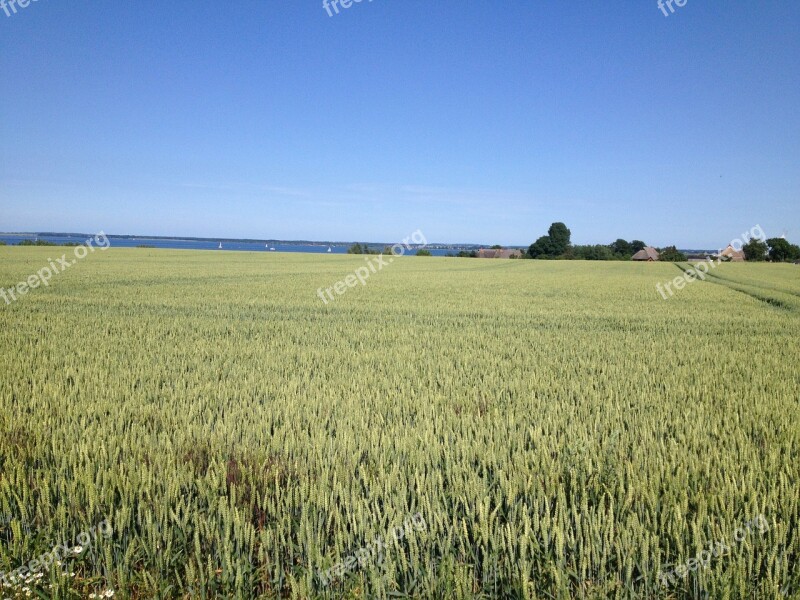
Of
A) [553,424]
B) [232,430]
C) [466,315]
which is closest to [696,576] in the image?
[553,424]

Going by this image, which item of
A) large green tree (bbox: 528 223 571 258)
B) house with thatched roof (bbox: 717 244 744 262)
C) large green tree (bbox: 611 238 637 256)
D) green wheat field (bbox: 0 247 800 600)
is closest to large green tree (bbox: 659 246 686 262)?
house with thatched roof (bbox: 717 244 744 262)

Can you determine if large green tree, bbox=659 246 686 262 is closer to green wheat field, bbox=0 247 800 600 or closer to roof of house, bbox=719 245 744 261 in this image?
roof of house, bbox=719 245 744 261

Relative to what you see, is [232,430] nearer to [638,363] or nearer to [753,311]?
[638,363]

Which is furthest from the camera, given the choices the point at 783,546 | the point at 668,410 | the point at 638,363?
the point at 638,363

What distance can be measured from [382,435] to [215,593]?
186cm

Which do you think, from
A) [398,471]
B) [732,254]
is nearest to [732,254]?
[732,254]

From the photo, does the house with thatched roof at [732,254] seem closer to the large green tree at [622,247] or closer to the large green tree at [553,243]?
the large green tree at [622,247]

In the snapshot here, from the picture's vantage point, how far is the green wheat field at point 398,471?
2.58 metres

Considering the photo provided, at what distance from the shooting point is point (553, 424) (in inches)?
179

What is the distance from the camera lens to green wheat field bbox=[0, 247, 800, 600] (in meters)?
2.58

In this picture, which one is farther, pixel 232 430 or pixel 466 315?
pixel 466 315

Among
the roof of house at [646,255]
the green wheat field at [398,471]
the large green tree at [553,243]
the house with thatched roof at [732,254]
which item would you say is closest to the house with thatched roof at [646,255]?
the roof of house at [646,255]

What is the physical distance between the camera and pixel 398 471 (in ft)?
11.5

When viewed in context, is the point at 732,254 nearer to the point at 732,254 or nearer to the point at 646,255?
the point at 732,254
